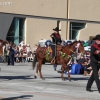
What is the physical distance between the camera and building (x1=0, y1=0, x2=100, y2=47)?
44250 millimetres

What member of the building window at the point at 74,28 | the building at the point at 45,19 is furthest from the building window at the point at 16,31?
the building window at the point at 74,28

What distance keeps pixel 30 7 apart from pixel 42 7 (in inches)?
60.8

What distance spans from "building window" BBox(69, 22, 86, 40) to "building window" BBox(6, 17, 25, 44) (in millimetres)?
6298

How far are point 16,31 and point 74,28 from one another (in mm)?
7979

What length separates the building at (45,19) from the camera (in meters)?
44.2

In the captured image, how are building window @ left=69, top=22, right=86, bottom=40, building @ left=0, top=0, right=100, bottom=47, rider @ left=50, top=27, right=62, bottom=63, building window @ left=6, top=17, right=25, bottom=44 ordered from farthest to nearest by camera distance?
building window @ left=69, top=22, right=86, bottom=40 → building window @ left=6, top=17, right=25, bottom=44 → building @ left=0, top=0, right=100, bottom=47 → rider @ left=50, top=27, right=62, bottom=63

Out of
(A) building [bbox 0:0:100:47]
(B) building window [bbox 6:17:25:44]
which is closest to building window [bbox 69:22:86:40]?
(A) building [bbox 0:0:100:47]

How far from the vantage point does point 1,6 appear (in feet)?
142

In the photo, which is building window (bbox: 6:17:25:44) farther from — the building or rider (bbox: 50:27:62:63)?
rider (bbox: 50:27:62:63)

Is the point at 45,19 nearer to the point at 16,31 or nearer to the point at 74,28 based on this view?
the point at 16,31

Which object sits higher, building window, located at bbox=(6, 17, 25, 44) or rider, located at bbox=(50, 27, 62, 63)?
building window, located at bbox=(6, 17, 25, 44)

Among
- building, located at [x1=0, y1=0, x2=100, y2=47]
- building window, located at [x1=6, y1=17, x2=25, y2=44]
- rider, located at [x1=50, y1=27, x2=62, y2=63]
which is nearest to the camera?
rider, located at [x1=50, y1=27, x2=62, y2=63]

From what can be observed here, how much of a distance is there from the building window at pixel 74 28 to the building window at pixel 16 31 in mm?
6298

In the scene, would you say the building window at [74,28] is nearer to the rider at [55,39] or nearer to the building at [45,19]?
the building at [45,19]
